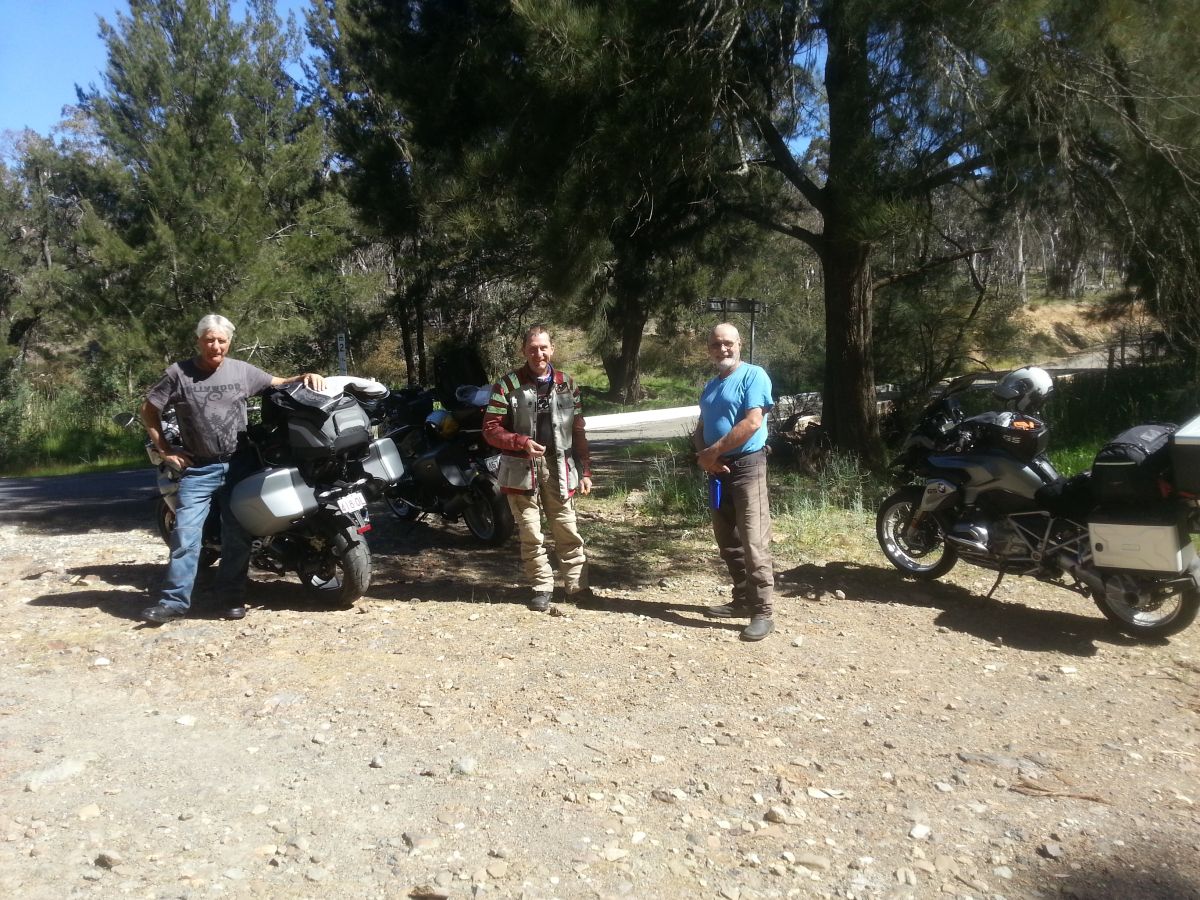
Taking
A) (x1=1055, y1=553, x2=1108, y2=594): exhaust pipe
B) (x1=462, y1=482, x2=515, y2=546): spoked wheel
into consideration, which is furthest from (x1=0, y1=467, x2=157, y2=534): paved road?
(x1=1055, y1=553, x2=1108, y2=594): exhaust pipe

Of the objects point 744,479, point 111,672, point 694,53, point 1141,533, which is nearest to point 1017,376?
point 1141,533

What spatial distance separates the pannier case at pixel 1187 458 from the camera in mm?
5199

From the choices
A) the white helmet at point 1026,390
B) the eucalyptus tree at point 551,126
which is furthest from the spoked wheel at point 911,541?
the eucalyptus tree at point 551,126

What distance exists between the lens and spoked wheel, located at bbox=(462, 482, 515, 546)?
777 cm

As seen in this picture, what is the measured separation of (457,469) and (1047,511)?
3.97 meters

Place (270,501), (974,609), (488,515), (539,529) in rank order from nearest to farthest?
(270,501)
(539,529)
(974,609)
(488,515)

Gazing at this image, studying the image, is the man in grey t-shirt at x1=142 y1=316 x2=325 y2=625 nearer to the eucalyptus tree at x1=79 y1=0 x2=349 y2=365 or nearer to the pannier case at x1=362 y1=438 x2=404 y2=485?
the pannier case at x1=362 y1=438 x2=404 y2=485

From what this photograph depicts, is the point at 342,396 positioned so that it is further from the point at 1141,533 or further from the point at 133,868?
the point at 1141,533

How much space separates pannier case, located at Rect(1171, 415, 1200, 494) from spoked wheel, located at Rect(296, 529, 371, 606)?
4295 millimetres

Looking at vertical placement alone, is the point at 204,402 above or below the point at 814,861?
above

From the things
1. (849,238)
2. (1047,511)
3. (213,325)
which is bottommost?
(1047,511)

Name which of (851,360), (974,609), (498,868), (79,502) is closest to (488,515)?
(974,609)

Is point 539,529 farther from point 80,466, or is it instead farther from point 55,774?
point 80,466

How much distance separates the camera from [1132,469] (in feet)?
18.2
